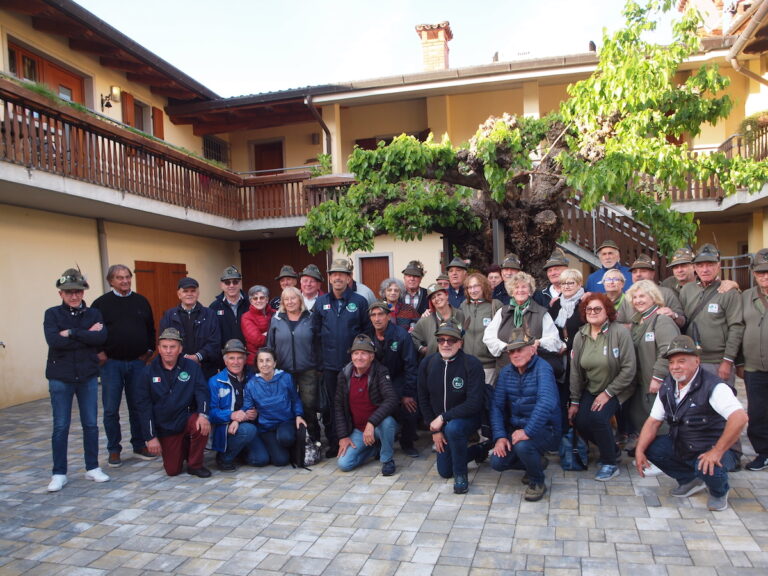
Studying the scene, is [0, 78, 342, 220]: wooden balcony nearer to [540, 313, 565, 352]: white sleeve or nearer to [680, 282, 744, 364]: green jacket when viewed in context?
[540, 313, 565, 352]: white sleeve

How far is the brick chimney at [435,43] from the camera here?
1686 cm

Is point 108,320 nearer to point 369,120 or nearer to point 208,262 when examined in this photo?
point 208,262

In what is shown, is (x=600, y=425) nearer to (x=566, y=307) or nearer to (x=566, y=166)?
(x=566, y=307)

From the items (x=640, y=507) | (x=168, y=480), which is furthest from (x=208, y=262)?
(x=640, y=507)

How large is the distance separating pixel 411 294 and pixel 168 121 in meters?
11.1

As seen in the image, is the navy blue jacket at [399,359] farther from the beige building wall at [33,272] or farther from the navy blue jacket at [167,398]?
the beige building wall at [33,272]

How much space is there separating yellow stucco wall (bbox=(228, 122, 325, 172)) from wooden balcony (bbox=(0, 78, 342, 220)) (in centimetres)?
264

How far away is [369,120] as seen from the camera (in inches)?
Result: 645

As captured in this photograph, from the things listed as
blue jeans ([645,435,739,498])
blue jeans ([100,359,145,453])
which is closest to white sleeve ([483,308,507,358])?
blue jeans ([645,435,739,498])

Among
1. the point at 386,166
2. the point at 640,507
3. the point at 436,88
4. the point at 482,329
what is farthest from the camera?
the point at 436,88

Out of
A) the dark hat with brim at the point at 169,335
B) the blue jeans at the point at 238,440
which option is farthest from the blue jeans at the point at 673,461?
the dark hat with brim at the point at 169,335

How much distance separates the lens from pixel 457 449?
Result: 190 inches

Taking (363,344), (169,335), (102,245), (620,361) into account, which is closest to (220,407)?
(169,335)

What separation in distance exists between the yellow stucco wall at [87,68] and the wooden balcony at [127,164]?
4.78 ft
